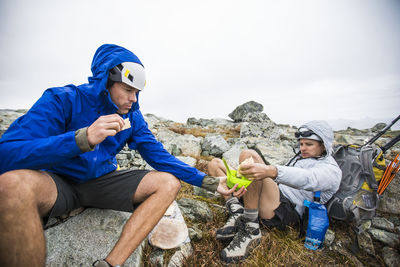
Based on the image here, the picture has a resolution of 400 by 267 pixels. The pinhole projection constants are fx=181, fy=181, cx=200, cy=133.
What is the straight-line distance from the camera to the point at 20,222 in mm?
1513

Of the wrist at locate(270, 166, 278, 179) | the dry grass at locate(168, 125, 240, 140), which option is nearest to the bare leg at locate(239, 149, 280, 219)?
the wrist at locate(270, 166, 278, 179)

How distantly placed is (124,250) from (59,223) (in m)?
1.31

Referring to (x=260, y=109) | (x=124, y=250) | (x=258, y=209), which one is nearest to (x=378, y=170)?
(x=258, y=209)

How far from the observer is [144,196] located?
8.56ft

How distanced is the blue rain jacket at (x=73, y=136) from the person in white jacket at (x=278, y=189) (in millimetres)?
1091

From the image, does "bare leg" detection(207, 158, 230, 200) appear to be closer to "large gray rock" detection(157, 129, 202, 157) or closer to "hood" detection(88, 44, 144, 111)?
"hood" detection(88, 44, 144, 111)

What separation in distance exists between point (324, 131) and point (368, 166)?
102cm

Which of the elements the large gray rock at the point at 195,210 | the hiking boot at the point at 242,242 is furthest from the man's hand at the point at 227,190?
the large gray rock at the point at 195,210

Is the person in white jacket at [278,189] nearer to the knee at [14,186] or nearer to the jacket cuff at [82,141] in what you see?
the jacket cuff at [82,141]

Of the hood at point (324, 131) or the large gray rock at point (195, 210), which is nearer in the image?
the hood at point (324, 131)

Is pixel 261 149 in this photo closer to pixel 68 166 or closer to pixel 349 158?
pixel 349 158

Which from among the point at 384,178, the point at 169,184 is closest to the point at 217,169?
the point at 169,184

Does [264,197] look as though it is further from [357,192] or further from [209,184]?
[357,192]

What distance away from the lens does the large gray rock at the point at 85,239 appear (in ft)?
7.63
